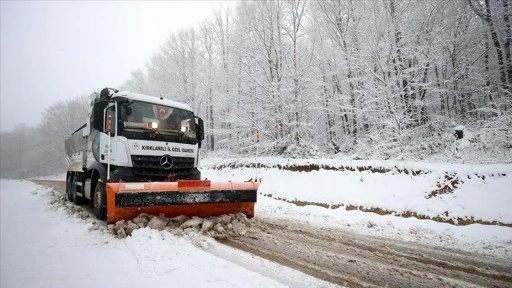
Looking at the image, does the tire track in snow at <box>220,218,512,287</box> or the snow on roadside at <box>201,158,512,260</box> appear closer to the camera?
the tire track in snow at <box>220,218,512,287</box>

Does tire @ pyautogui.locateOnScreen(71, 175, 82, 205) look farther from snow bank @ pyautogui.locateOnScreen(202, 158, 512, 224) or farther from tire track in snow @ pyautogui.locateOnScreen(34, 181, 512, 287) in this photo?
tire track in snow @ pyautogui.locateOnScreen(34, 181, 512, 287)

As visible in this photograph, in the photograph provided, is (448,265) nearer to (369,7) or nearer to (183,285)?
(183,285)


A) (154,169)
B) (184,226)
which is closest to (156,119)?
(154,169)

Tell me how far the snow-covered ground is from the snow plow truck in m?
0.65

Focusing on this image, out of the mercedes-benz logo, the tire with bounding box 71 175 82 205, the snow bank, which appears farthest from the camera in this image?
the tire with bounding box 71 175 82 205

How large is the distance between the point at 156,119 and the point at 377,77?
9.15m

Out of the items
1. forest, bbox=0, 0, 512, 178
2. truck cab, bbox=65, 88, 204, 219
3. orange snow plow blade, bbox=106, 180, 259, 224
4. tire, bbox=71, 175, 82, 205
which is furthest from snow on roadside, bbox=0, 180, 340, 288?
forest, bbox=0, 0, 512, 178

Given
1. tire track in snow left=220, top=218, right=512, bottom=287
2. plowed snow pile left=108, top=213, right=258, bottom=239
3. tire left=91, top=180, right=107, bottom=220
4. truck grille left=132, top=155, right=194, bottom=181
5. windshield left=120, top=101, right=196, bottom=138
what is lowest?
tire track in snow left=220, top=218, right=512, bottom=287

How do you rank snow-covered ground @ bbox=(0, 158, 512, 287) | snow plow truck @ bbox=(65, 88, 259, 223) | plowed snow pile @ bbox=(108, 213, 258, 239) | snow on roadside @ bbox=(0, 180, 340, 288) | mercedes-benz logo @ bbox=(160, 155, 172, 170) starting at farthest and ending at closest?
mercedes-benz logo @ bbox=(160, 155, 172, 170)
snow plow truck @ bbox=(65, 88, 259, 223)
plowed snow pile @ bbox=(108, 213, 258, 239)
snow-covered ground @ bbox=(0, 158, 512, 287)
snow on roadside @ bbox=(0, 180, 340, 288)

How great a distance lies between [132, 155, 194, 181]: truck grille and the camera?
6074 millimetres

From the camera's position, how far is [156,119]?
674 cm

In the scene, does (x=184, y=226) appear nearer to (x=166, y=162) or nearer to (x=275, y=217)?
(x=166, y=162)

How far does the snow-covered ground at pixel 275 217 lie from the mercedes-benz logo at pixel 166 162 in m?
1.68

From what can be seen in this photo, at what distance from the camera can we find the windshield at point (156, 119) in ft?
20.9
